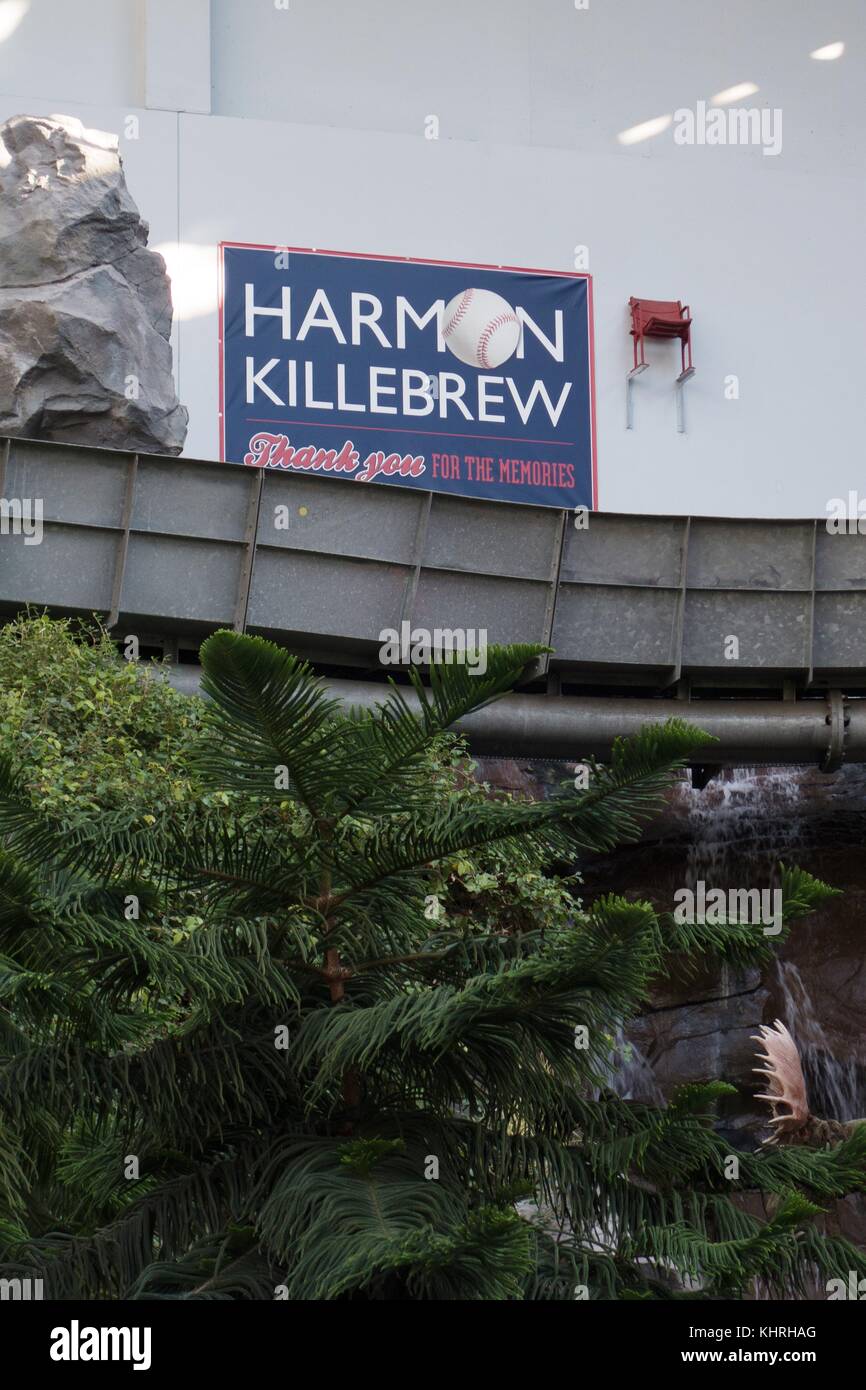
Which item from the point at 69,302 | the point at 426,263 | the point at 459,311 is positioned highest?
the point at 426,263

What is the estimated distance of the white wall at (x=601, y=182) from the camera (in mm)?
18578

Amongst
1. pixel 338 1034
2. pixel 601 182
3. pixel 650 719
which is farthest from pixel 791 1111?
pixel 601 182

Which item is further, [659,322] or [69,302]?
[659,322]

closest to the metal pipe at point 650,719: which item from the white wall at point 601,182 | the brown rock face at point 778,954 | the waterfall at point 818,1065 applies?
the brown rock face at point 778,954

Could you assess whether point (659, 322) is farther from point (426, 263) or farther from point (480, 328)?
point (426, 263)

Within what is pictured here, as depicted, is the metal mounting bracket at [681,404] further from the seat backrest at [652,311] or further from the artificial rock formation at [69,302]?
the artificial rock formation at [69,302]

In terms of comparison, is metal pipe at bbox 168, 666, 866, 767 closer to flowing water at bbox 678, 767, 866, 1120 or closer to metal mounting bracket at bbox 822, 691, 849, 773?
metal mounting bracket at bbox 822, 691, 849, 773

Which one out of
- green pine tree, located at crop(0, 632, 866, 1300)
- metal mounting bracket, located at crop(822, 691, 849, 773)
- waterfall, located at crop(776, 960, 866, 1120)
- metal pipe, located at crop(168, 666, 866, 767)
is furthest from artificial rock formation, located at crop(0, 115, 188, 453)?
green pine tree, located at crop(0, 632, 866, 1300)

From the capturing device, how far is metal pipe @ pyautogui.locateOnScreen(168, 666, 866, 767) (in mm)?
12891

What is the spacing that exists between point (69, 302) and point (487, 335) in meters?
→ 7.66

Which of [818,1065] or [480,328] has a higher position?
[480,328]

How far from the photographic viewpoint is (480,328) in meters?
19.1

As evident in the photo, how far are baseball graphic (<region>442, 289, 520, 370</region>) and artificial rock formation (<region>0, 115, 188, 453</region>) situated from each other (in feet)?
21.7

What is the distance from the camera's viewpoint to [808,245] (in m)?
20.8
